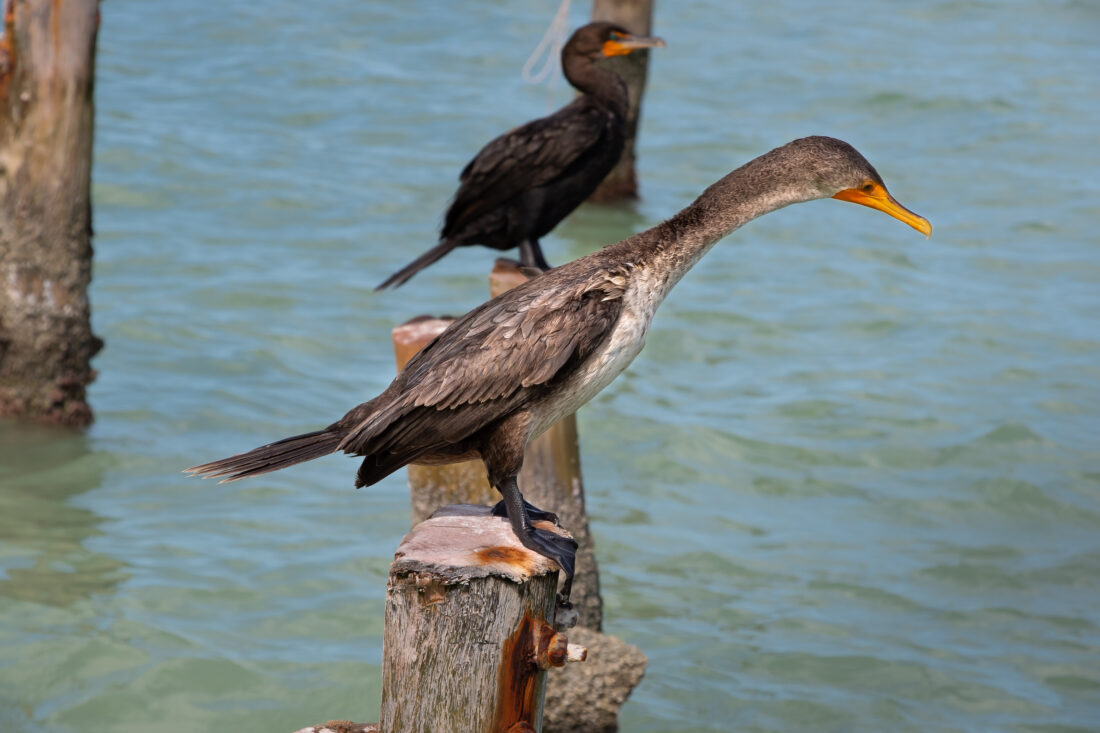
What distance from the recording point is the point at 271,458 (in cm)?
321

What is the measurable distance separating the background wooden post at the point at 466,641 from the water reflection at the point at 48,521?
334 centimetres

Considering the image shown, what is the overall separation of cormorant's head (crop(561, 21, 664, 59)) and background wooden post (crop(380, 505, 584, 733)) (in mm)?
4080

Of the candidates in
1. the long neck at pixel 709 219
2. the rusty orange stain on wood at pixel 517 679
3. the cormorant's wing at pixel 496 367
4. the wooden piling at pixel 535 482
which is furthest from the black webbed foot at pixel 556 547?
the wooden piling at pixel 535 482

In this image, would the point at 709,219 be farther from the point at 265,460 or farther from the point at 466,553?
the point at 265,460

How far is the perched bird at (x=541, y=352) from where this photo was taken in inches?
128

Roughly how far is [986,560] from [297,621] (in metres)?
3.50

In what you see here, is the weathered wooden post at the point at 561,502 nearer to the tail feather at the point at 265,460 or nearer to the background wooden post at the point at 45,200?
the tail feather at the point at 265,460

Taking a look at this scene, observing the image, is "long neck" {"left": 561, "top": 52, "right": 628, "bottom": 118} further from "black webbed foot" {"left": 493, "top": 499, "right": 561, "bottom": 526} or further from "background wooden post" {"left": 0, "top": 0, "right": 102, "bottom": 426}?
"black webbed foot" {"left": 493, "top": 499, "right": 561, "bottom": 526}

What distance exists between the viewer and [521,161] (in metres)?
6.04

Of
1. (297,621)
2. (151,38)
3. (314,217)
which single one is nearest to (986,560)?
(297,621)

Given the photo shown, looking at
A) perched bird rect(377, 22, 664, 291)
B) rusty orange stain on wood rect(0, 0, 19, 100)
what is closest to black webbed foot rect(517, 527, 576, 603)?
perched bird rect(377, 22, 664, 291)

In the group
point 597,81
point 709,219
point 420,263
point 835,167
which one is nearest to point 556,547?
point 709,219

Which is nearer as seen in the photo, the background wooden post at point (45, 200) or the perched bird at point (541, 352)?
the perched bird at point (541, 352)

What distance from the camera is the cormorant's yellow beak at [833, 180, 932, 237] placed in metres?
3.48
